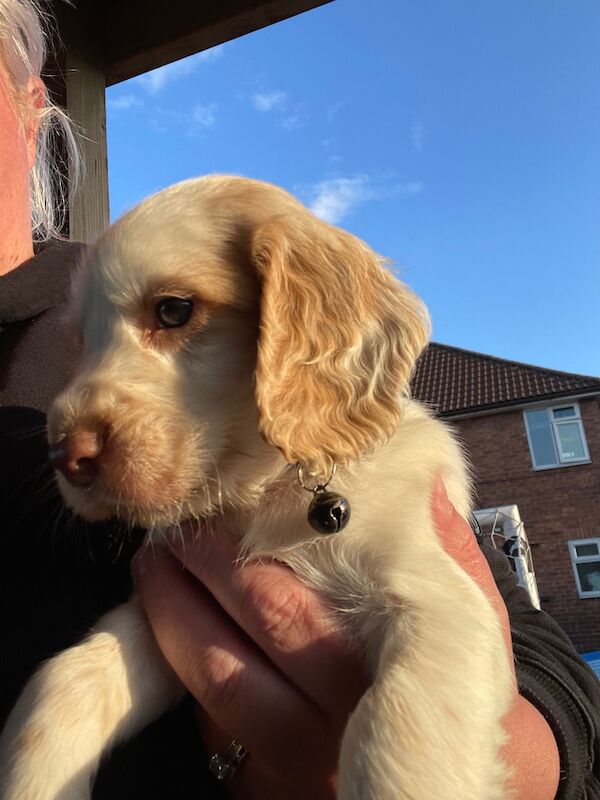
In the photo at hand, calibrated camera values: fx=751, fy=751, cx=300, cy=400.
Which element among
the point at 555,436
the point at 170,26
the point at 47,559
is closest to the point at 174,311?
the point at 47,559

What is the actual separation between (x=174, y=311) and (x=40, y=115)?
1593 millimetres

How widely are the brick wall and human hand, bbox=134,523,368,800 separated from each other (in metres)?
18.8

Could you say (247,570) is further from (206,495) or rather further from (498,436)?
(498,436)

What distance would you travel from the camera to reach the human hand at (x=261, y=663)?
60.1 inches

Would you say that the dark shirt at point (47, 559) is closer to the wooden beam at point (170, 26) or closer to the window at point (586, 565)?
the wooden beam at point (170, 26)

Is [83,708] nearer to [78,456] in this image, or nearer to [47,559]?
[47,559]

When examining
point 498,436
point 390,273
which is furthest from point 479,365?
point 390,273

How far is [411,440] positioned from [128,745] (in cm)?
97

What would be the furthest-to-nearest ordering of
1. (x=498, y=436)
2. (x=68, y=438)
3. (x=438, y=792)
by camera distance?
(x=498, y=436), (x=68, y=438), (x=438, y=792)

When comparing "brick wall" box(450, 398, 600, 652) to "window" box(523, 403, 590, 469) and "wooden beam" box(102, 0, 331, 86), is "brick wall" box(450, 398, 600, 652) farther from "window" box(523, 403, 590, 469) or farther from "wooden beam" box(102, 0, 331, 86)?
"wooden beam" box(102, 0, 331, 86)

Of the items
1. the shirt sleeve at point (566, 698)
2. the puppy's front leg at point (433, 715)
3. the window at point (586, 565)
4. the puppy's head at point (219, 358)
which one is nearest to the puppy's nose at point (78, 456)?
the puppy's head at point (219, 358)

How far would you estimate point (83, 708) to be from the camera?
1.62 metres

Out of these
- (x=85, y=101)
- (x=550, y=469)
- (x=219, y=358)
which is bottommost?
(x=219, y=358)

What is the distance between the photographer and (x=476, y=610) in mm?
1521
